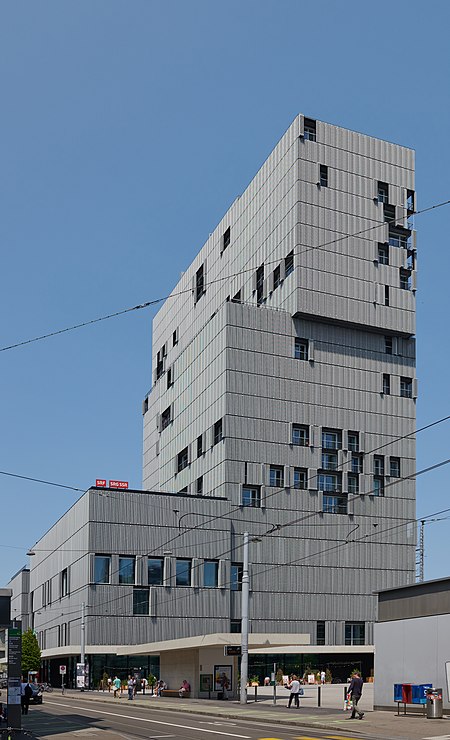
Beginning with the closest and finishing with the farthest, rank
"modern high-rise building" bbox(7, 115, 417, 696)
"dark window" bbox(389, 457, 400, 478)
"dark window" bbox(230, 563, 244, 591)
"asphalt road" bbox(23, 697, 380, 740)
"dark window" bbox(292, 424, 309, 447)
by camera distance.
Result: "asphalt road" bbox(23, 697, 380, 740) < "modern high-rise building" bbox(7, 115, 417, 696) < "dark window" bbox(230, 563, 244, 591) < "dark window" bbox(292, 424, 309, 447) < "dark window" bbox(389, 457, 400, 478)

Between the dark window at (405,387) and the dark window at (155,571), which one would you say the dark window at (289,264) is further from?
the dark window at (155,571)

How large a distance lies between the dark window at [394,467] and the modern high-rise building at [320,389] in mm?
103

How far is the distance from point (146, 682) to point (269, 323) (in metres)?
36.4

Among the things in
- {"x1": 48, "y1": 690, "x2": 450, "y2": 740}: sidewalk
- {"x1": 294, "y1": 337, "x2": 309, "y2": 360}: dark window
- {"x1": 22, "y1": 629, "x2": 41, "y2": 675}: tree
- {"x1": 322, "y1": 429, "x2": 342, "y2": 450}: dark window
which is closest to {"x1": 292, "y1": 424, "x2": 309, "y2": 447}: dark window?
{"x1": 322, "y1": 429, "x2": 342, "y2": 450}: dark window

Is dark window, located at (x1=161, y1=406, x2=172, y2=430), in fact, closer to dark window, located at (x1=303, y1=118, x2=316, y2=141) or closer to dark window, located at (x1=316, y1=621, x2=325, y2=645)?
dark window, located at (x1=316, y1=621, x2=325, y2=645)

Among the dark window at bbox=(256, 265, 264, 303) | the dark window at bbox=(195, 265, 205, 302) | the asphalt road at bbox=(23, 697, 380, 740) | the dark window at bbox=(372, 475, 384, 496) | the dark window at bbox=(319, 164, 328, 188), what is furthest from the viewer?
the dark window at bbox=(195, 265, 205, 302)

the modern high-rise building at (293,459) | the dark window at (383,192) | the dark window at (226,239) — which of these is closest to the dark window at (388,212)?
the modern high-rise building at (293,459)

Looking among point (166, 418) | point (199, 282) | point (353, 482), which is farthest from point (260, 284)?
point (166, 418)

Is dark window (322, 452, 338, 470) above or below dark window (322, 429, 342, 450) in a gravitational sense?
below

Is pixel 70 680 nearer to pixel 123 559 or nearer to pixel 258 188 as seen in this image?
pixel 123 559

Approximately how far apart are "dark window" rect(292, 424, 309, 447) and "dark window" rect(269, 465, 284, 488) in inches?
121

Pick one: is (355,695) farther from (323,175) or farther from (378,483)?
(323,175)

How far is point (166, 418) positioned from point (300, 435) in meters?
26.3

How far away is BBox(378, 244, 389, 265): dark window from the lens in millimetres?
103188
